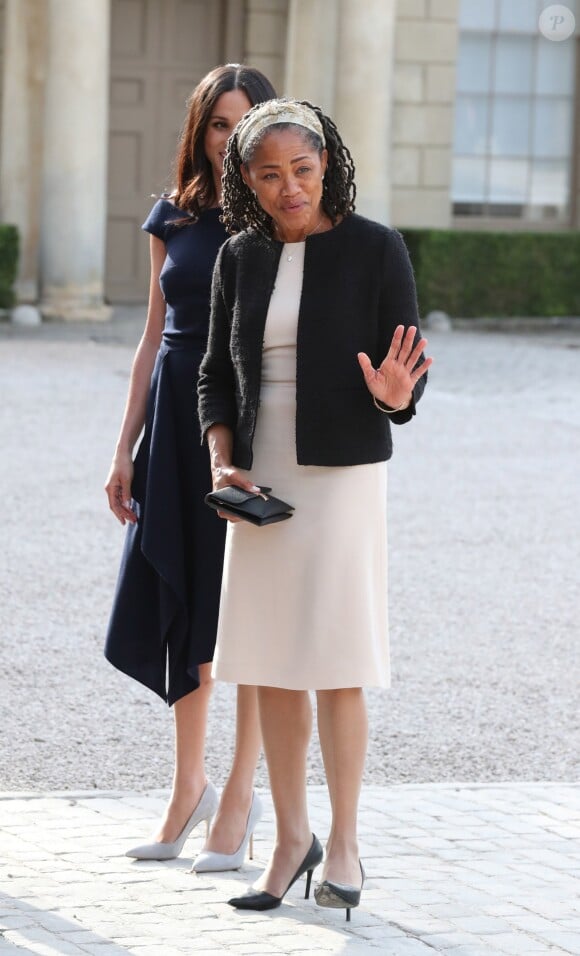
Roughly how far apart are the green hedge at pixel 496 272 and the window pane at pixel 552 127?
1920 millimetres

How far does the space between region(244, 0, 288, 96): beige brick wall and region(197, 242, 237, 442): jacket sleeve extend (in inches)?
651

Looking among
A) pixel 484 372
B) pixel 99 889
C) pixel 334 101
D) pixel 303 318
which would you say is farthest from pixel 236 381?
pixel 334 101

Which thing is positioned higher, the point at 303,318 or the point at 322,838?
the point at 303,318

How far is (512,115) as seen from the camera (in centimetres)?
2162

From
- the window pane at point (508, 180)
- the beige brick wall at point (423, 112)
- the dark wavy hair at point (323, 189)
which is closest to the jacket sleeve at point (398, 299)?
the dark wavy hair at point (323, 189)

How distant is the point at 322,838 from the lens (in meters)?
4.46

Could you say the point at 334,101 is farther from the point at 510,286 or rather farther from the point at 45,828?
the point at 45,828

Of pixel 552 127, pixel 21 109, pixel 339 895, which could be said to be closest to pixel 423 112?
pixel 552 127

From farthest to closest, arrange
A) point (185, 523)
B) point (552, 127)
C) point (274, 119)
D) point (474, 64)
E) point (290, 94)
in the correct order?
point (552, 127) < point (474, 64) < point (290, 94) < point (185, 523) < point (274, 119)

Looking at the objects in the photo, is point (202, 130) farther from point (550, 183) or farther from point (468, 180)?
point (550, 183)

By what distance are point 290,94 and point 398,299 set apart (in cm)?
1603

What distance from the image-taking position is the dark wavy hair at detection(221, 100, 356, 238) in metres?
3.88

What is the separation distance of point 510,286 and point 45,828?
52.7 feet

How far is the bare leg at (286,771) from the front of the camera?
3.96m
